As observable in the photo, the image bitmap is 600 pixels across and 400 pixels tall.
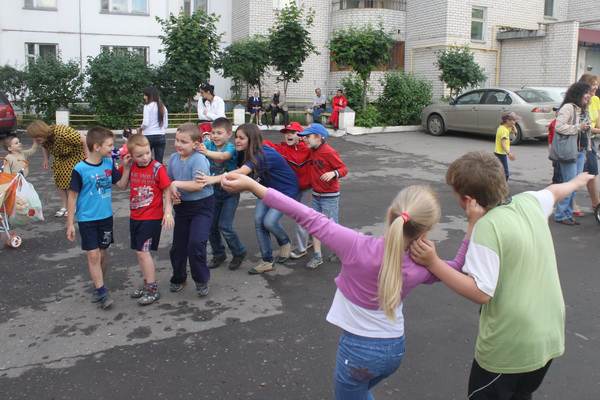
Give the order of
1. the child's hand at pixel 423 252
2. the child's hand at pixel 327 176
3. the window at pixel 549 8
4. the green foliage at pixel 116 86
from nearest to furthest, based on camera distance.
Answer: the child's hand at pixel 423 252, the child's hand at pixel 327 176, the green foliage at pixel 116 86, the window at pixel 549 8

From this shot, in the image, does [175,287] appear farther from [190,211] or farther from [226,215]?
[226,215]

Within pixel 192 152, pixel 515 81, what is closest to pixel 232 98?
pixel 515 81

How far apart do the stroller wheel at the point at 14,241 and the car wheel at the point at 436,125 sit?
1424 centimetres

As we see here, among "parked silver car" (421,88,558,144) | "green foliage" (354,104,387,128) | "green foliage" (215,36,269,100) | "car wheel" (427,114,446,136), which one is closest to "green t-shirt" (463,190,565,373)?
"parked silver car" (421,88,558,144)

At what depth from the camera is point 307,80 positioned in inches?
960

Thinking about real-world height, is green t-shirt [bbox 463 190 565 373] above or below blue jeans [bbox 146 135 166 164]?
below

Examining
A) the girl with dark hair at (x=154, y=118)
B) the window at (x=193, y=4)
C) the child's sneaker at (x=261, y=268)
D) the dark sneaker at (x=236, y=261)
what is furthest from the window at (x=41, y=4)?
the child's sneaker at (x=261, y=268)

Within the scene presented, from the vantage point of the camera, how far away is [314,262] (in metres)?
5.74

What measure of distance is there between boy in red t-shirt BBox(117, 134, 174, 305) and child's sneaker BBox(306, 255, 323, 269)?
1772mm

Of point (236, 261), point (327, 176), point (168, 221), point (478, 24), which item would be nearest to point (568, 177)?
point (327, 176)

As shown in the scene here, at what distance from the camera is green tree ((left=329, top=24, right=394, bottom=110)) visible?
1762 centimetres

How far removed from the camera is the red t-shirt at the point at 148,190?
465 centimetres

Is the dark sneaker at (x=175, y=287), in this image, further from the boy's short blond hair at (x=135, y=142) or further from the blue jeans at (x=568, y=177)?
the blue jeans at (x=568, y=177)

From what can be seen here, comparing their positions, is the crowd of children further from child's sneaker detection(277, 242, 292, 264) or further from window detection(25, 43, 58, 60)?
window detection(25, 43, 58, 60)
